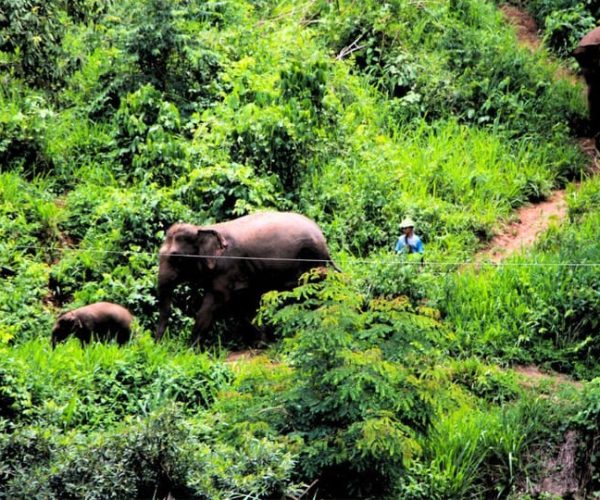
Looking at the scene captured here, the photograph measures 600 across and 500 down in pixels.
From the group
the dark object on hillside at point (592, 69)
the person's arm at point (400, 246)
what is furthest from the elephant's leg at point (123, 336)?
the dark object on hillside at point (592, 69)

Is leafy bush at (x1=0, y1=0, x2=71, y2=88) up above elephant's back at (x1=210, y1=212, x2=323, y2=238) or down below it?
above

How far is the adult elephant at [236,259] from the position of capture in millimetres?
12719

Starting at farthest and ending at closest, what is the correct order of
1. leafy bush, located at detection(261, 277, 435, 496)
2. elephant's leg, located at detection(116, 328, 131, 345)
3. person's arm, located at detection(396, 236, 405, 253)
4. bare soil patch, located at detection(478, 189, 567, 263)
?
bare soil patch, located at detection(478, 189, 567, 263)
person's arm, located at detection(396, 236, 405, 253)
elephant's leg, located at detection(116, 328, 131, 345)
leafy bush, located at detection(261, 277, 435, 496)

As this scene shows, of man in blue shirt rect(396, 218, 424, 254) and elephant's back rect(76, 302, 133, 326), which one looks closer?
elephant's back rect(76, 302, 133, 326)

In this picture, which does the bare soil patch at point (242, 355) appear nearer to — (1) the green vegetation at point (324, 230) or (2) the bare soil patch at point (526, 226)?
(1) the green vegetation at point (324, 230)

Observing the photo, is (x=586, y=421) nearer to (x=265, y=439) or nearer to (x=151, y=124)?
(x=265, y=439)

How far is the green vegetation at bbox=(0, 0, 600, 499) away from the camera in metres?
10.1

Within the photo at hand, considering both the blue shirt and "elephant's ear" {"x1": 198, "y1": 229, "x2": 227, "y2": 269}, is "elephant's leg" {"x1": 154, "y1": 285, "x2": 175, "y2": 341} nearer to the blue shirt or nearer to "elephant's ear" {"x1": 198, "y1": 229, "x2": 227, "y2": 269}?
"elephant's ear" {"x1": 198, "y1": 229, "x2": 227, "y2": 269}

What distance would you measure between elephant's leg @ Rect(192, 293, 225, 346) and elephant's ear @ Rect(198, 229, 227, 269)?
1.09 ft

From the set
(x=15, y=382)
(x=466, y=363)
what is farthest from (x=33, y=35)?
(x=466, y=363)

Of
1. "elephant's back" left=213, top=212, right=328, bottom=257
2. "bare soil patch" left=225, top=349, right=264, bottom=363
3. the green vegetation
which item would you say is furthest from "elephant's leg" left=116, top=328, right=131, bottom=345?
"elephant's back" left=213, top=212, right=328, bottom=257

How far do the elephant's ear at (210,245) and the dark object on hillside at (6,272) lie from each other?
2142mm

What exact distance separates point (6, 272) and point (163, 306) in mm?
1874

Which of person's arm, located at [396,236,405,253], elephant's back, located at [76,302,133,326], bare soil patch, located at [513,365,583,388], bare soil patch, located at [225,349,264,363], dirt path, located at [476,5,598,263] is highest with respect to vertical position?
person's arm, located at [396,236,405,253]
